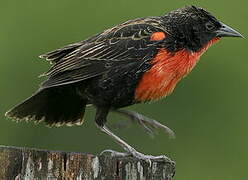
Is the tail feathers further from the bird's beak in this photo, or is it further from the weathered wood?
the weathered wood

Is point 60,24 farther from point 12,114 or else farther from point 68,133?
point 12,114

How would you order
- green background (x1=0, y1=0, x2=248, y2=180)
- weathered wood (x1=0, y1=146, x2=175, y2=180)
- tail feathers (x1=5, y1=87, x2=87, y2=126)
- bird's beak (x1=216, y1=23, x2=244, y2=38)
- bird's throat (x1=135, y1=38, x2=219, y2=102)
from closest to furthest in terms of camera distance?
weathered wood (x1=0, y1=146, x2=175, y2=180)
bird's throat (x1=135, y1=38, x2=219, y2=102)
tail feathers (x1=5, y1=87, x2=87, y2=126)
bird's beak (x1=216, y1=23, x2=244, y2=38)
green background (x1=0, y1=0, x2=248, y2=180)

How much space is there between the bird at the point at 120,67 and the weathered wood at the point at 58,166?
1053mm

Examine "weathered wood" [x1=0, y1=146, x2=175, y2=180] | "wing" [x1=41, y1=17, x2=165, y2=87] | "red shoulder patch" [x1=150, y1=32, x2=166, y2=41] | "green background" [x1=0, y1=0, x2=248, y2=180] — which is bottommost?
"green background" [x1=0, y1=0, x2=248, y2=180]

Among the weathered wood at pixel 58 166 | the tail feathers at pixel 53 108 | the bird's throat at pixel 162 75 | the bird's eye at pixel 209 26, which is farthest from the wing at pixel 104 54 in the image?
the weathered wood at pixel 58 166

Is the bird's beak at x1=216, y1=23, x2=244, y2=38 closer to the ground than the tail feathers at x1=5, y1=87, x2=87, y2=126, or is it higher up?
higher up

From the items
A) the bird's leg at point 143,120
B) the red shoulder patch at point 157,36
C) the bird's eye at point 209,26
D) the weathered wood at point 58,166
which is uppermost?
the red shoulder patch at point 157,36

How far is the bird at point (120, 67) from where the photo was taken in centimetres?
927

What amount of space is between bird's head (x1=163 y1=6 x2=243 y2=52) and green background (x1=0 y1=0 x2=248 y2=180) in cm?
521

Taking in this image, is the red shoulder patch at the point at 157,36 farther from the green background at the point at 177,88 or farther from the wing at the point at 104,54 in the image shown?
the green background at the point at 177,88

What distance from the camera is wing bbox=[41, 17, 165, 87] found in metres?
9.30

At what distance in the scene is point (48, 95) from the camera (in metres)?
9.62

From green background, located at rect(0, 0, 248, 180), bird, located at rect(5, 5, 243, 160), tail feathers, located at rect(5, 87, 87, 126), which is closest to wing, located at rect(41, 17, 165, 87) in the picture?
bird, located at rect(5, 5, 243, 160)

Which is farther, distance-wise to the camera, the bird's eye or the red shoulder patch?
the bird's eye
